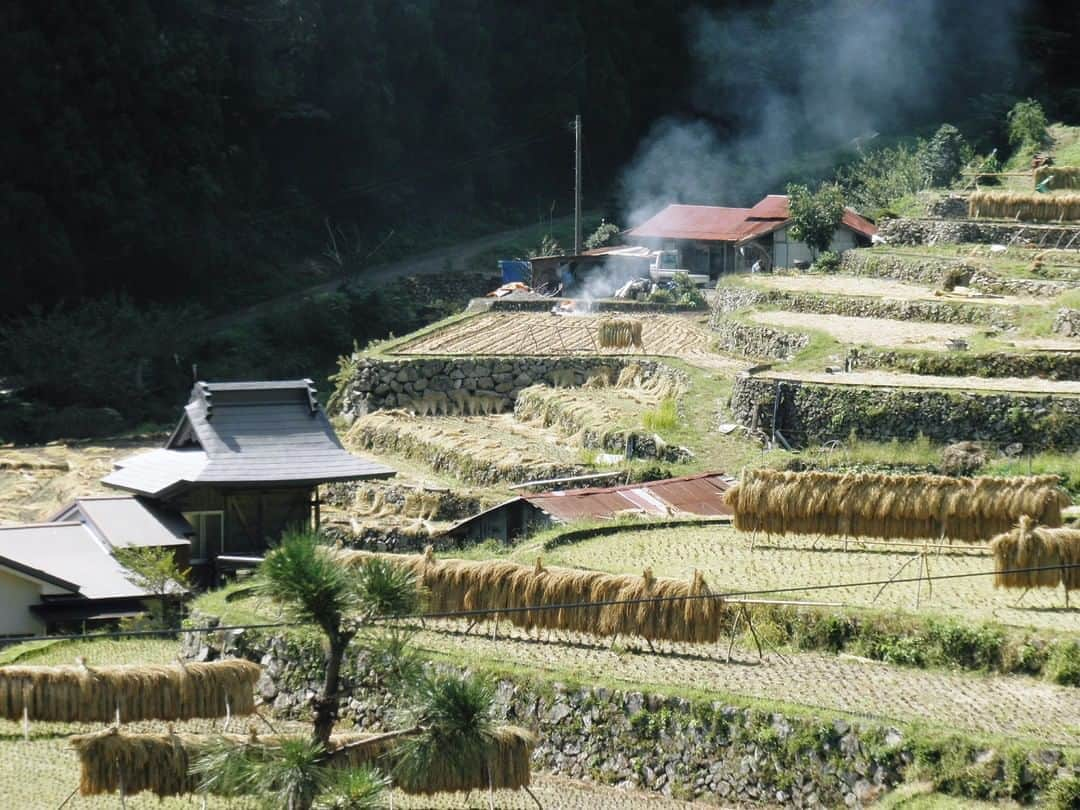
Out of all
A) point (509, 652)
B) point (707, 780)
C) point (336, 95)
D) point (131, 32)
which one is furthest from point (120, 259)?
point (707, 780)

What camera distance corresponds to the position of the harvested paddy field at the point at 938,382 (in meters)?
27.9

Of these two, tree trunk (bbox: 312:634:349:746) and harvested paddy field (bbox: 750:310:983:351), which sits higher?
harvested paddy field (bbox: 750:310:983:351)

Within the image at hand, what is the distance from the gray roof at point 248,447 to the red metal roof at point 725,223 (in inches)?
815

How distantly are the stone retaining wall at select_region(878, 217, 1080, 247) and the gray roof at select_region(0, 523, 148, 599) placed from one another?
21691 millimetres

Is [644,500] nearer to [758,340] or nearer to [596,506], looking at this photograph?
[596,506]

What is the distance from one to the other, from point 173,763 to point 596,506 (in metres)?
11.2

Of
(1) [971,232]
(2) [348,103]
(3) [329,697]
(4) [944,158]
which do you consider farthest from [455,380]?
(3) [329,697]

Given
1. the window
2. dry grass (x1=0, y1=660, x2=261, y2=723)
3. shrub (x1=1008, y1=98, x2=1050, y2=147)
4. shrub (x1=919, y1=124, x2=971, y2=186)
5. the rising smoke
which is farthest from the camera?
the rising smoke

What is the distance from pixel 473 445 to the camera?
1219 inches

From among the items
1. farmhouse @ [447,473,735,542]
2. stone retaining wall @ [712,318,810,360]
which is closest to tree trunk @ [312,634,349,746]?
farmhouse @ [447,473,735,542]

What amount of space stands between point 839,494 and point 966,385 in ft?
22.3

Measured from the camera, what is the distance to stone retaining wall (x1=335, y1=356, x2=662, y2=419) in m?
35.9

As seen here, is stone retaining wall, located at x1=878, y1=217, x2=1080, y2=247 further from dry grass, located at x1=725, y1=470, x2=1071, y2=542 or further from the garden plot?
dry grass, located at x1=725, y1=470, x2=1071, y2=542

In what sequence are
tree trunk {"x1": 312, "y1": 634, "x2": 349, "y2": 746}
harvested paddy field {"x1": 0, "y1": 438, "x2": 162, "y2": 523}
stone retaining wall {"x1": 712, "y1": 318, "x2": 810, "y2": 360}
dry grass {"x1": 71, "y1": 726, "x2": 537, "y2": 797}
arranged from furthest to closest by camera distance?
stone retaining wall {"x1": 712, "y1": 318, "x2": 810, "y2": 360} → harvested paddy field {"x1": 0, "y1": 438, "x2": 162, "y2": 523} → dry grass {"x1": 71, "y1": 726, "x2": 537, "y2": 797} → tree trunk {"x1": 312, "y1": 634, "x2": 349, "y2": 746}
